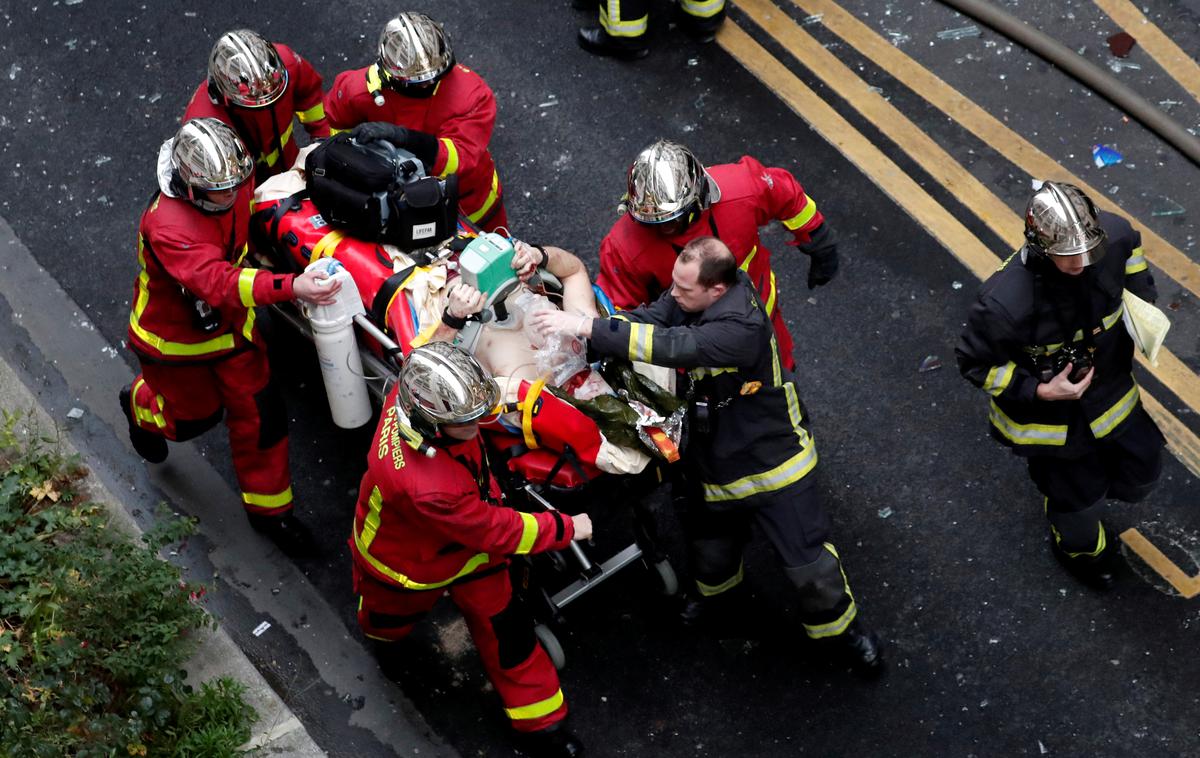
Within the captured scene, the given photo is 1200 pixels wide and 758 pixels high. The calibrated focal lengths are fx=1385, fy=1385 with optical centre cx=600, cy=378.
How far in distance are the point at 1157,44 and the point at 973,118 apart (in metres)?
1.18

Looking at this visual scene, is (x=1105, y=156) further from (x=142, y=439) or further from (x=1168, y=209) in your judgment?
(x=142, y=439)

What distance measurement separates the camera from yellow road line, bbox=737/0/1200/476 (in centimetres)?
635

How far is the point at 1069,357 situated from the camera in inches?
201

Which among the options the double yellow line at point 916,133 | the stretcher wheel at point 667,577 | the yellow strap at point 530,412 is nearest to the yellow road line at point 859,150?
the double yellow line at point 916,133

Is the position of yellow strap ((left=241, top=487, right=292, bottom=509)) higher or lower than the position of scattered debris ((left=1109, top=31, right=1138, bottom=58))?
lower

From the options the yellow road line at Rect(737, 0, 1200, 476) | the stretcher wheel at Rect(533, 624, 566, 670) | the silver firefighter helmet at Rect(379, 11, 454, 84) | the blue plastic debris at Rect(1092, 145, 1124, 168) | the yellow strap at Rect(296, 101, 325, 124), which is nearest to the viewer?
the stretcher wheel at Rect(533, 624, 566, 670)

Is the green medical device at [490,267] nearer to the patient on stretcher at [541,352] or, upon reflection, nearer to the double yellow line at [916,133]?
the patient on stretcher at [541,352]

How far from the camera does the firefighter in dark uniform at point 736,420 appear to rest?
490 cm

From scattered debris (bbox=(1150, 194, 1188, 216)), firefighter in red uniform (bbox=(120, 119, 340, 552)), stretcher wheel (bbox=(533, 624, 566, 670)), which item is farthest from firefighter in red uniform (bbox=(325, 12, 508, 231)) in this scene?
scattered debris (bbox=(1150, 194, 1188, 216))

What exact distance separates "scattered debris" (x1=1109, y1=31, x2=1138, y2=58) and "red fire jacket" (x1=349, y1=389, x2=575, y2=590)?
4.64m

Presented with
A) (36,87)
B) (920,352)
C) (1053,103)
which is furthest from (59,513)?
(1053,103)

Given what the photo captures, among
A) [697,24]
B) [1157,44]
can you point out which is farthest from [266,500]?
[1157,44]

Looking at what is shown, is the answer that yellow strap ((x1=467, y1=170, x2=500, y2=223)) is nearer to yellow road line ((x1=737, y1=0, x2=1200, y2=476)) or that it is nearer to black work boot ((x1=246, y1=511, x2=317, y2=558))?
black work boot ((x1=246, y1=511, x2=317, y2=558))

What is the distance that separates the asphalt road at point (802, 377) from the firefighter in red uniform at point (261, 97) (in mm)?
1033
